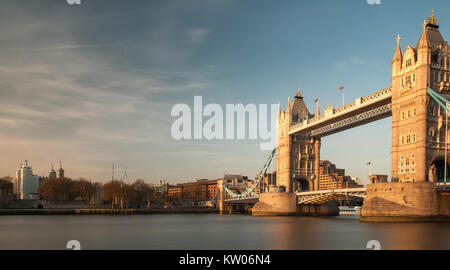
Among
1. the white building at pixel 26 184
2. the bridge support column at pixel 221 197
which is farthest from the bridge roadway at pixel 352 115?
the white building at pixel 26 184

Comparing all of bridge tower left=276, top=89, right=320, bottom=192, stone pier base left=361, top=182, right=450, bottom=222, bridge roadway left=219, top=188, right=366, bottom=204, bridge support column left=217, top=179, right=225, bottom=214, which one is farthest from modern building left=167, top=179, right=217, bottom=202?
stone pier base left=361, top=182, right=450, bottom=222

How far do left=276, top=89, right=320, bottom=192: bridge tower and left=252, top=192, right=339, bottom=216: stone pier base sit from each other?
3724 mm

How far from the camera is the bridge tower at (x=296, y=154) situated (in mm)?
76250

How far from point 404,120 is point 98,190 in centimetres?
8240

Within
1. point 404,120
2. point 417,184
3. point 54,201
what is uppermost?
point 404,120

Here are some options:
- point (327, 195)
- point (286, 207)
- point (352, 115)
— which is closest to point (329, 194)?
point (327, 195)

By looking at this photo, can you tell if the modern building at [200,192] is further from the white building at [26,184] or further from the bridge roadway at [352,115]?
the bridge roadway at [352,115]

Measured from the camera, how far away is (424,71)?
4403 centimetres

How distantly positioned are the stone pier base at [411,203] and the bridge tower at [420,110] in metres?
2.40

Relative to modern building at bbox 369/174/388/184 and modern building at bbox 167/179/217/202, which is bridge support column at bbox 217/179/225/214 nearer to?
modern building at bbox 167/179/217/202

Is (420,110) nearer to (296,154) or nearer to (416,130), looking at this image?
(416,130)
